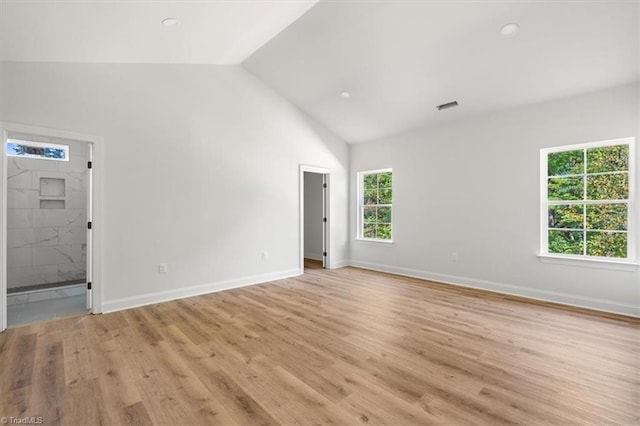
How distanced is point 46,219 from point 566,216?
25.8 feet

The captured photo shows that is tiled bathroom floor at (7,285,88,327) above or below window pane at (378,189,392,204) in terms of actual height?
below

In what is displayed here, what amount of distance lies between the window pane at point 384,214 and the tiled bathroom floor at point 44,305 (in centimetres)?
486

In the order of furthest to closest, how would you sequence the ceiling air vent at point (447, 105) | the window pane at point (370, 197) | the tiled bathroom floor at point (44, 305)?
the window pane at point (370, 197) < the ceiling air vent at point (447, 105) < the tiled bathroom floor at point (44, 305)

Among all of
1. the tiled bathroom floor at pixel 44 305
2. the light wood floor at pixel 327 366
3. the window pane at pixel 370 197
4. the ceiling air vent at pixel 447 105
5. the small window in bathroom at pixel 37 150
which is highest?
the ceiling air vent at pixel 447 105

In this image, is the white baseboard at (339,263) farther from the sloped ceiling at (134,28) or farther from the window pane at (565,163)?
the sloped ceiling at (134,28)

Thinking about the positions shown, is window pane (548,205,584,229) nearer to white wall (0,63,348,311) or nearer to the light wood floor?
the light wood floor

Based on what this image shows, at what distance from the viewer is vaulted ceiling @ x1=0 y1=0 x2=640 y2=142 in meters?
2.69

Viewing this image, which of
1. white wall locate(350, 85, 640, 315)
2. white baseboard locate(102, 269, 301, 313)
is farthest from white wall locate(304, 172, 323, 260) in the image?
white baseboard locate(102, 269, 301, 313)

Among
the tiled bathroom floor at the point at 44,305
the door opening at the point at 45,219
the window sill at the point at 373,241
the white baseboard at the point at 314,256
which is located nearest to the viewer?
the tiled bathroom floor at the point at 44,305

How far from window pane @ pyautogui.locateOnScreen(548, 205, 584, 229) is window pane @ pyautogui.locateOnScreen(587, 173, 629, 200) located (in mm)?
208

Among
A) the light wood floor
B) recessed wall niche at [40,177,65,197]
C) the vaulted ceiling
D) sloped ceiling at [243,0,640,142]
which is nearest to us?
the light wood floor

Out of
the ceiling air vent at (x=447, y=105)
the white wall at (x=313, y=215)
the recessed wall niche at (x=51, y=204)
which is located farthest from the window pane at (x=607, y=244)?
the recessed wall niche at (x=51, y=204)

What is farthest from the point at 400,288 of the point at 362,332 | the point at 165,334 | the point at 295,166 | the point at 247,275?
the point at 165,334

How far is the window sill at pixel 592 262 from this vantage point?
336 cm
